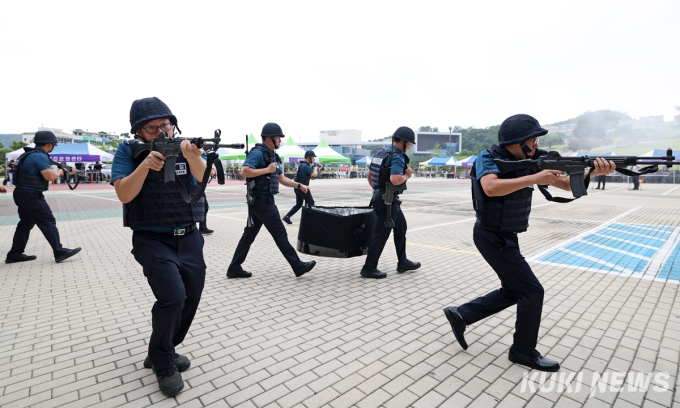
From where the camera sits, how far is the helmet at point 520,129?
2.72m

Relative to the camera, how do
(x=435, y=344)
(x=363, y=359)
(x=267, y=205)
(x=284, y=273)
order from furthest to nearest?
1. (x=284, y=273)
2. (x=267, y=205)
3. (x=435, y=344)
4. (x=363, y=359)

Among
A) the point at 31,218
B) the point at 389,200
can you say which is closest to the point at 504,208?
the point at 389,200

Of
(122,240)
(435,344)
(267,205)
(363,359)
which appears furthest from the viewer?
(122,240)

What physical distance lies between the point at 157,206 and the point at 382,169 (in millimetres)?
3061

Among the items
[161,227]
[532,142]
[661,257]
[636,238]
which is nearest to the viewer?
[161,227]

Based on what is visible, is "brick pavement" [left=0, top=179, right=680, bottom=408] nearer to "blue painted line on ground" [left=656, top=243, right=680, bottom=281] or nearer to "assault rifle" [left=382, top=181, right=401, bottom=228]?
"blue painted line on ground" [left=656, top=243, right=680, bottom=281]

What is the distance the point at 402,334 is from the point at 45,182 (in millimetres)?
5666

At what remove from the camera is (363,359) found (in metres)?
2.95

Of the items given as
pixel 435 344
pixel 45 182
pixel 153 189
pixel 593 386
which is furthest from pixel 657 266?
pixel 45 182

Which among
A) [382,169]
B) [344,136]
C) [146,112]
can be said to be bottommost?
[382,169]

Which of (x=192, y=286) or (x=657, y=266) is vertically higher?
(x=192, y=286)

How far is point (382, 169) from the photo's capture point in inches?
195

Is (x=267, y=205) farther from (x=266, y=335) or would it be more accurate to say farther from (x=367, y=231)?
(x=266, y=335)

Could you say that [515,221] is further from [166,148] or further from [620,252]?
[620,252]
